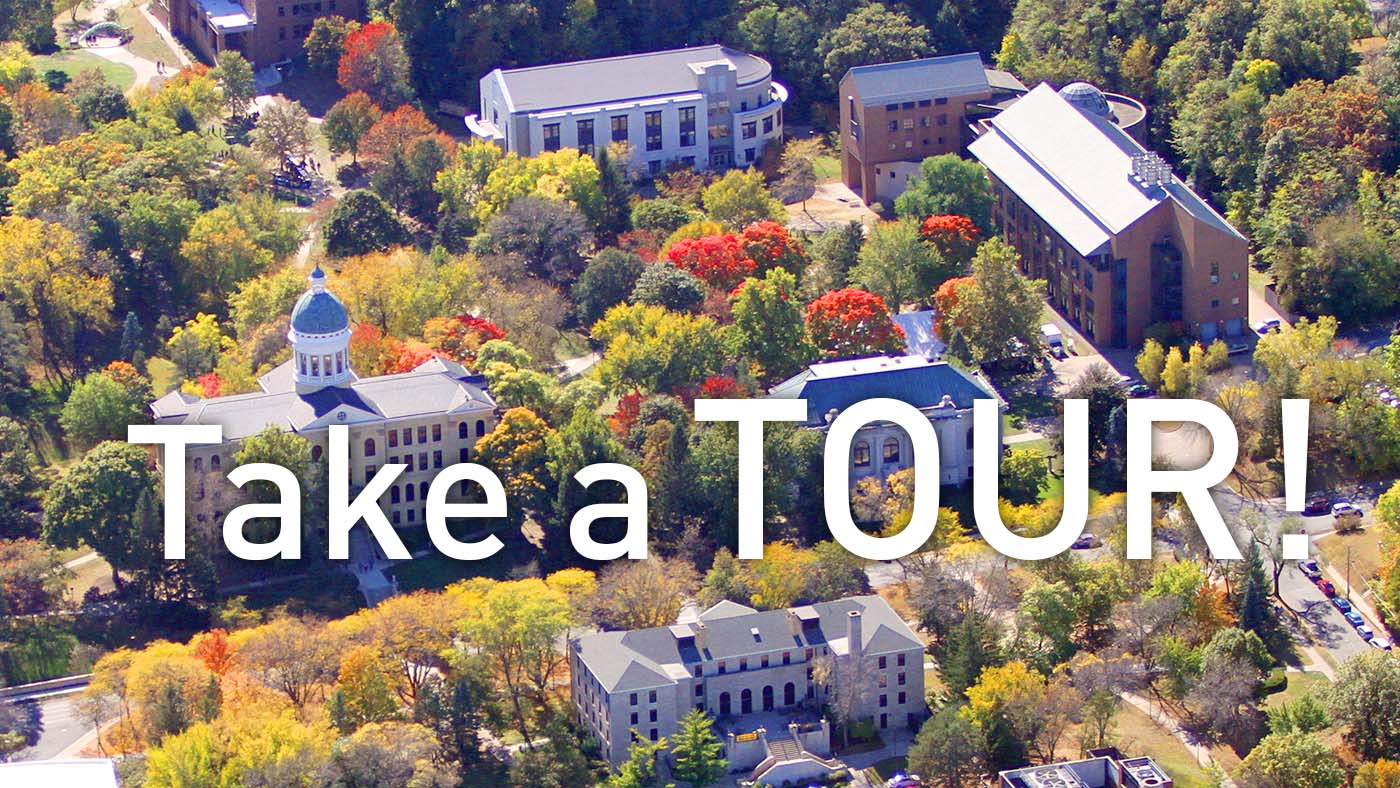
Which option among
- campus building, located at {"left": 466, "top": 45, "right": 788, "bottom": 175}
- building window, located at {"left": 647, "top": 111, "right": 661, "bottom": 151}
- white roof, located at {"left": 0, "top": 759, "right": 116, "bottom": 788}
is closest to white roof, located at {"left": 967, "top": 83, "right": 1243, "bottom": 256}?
campus building, located at {"left": 466, "top": 45, "right": 788, "bottom": 175}

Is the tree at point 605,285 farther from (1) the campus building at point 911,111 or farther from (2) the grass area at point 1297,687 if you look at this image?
Result: (2) the grass area at point 1297,687

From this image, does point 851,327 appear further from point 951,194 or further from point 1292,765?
point 1292,765

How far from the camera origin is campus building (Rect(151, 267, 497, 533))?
485ft

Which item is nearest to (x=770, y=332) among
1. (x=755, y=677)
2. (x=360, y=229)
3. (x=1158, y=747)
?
(x=360, y=229)

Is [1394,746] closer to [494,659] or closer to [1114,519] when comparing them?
[1114,519]

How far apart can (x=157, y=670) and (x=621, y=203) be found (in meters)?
61.7

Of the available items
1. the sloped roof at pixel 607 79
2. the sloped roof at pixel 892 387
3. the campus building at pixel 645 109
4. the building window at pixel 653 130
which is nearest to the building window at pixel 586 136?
the campus building at pixel 645 109

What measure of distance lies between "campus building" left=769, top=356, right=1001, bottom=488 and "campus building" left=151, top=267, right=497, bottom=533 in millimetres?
17077

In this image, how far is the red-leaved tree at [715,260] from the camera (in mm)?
169875

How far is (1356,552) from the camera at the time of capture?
482 ft

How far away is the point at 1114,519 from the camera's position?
147 metres

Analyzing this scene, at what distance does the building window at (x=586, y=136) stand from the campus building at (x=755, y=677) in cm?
6202

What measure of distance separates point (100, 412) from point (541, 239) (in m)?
31.4

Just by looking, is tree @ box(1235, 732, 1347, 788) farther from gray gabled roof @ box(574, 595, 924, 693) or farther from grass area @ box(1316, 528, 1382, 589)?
grass area @ box(1316, 528, 1382, 589)
